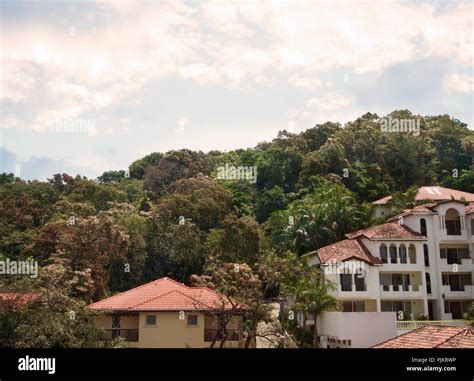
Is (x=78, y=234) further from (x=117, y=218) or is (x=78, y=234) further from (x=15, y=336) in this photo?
(x=15, y=336)

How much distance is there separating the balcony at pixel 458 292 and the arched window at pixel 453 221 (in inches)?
98.3

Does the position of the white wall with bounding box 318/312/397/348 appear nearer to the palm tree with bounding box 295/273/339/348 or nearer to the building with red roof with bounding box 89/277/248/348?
the palm tree with bounding box 295/273/339/348

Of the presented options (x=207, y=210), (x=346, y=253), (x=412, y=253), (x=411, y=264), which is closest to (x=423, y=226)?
(x=412, y=253)

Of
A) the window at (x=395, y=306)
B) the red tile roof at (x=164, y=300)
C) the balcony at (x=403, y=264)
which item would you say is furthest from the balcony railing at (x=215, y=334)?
the balcony at (x=403, y=264)

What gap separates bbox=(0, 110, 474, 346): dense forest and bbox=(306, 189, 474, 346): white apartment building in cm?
261

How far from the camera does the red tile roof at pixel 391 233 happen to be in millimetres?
21922

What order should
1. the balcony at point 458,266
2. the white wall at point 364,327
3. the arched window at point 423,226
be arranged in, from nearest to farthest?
the white wall at point 364,327
the balcony at point 458,266
the arched window at point 423,226

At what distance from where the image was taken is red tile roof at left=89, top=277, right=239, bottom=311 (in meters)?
15.3

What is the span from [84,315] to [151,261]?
9.95 meters

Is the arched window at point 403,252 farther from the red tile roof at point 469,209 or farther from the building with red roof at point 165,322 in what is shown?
the building with red roof at point 165,322

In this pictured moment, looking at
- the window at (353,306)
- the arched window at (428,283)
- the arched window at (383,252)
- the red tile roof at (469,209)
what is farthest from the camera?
the red tile roof at (469,209)

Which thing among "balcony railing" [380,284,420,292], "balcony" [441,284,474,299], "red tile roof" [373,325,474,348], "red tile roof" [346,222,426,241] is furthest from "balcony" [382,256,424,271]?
"red tile roof" [373,325,474,348]

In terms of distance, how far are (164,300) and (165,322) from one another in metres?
0.69

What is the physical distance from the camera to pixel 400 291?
2158cm
